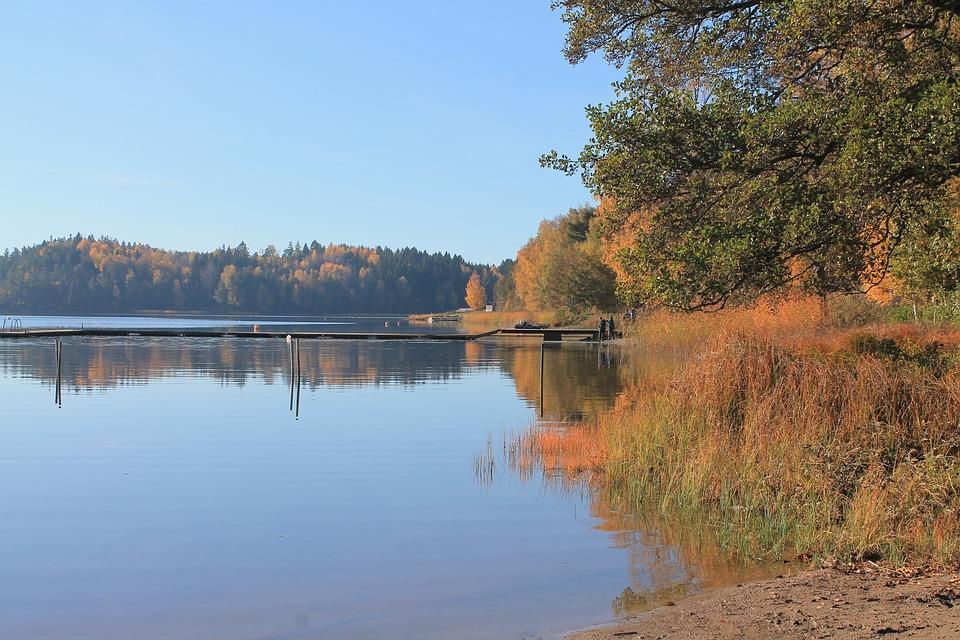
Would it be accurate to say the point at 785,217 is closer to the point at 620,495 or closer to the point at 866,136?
the point at 866,136

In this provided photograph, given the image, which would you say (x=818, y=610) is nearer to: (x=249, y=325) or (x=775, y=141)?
(x=775, y=141)

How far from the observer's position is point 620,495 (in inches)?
565

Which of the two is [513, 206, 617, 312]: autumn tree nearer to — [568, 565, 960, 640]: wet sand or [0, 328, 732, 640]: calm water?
[0, 328, 732, 640]: calm water

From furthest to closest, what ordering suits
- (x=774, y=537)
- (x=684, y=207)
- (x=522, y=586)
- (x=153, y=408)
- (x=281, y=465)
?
(x=153, y=408), (x=281, y=465), (x=684, y=207), (x=774, y=537), (x=522, y=586)

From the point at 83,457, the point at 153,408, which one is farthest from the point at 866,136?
the point at 153,408

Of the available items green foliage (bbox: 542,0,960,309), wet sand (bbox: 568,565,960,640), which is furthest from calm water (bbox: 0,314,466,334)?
wet sand (bbox: 568,565,960,640)

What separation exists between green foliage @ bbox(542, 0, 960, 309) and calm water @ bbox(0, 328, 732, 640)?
4627mm

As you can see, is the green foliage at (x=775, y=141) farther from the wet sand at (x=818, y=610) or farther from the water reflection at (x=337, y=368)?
the water reflection at (x=337, y=368)

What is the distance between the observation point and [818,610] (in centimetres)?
789

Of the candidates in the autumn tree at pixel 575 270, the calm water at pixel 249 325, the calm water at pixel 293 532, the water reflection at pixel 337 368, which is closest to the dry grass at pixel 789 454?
the calm water at pixel 293 532

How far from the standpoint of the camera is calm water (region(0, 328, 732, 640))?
9227 millimetres

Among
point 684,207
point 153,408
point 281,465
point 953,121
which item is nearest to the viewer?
point 953,121

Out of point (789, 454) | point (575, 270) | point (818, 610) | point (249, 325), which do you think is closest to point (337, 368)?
point (789, 454)

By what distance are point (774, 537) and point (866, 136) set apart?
18.0 feet
